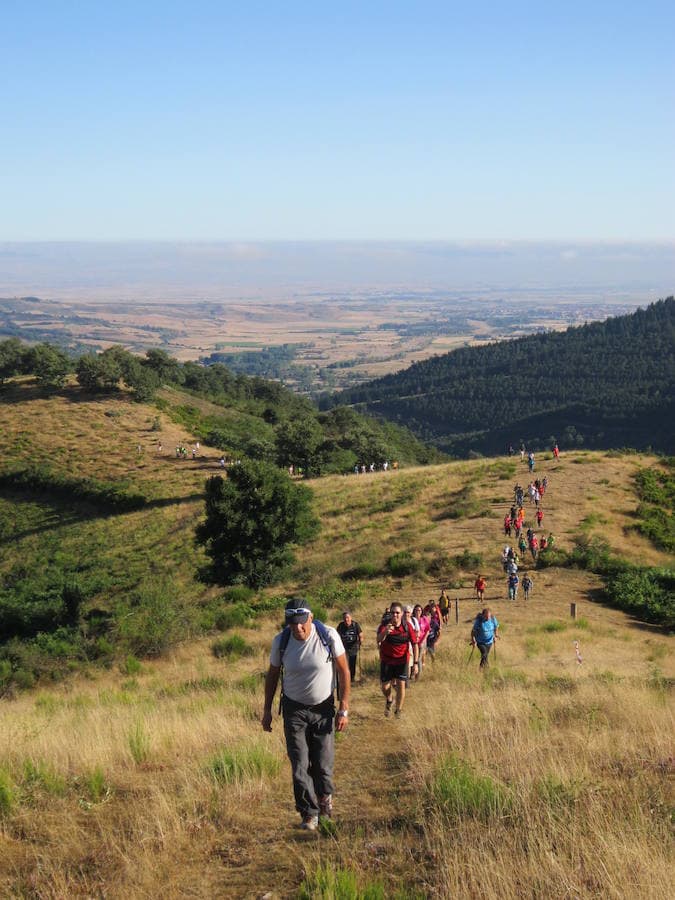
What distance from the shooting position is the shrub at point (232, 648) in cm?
1522

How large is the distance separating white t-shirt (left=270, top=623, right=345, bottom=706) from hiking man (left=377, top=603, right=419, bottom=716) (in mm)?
3454

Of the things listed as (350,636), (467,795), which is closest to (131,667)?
(350,636)

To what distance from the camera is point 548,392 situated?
404 ft

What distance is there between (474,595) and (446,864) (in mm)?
16805

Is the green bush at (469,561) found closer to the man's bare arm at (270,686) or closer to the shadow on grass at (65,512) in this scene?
the man's bare arm at (270,686)

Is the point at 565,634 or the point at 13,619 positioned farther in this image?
the point at 13,619

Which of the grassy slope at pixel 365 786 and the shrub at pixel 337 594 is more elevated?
the grassy slope at pixel 365 786

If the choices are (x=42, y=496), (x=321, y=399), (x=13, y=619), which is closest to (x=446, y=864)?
(x=13, y=619)

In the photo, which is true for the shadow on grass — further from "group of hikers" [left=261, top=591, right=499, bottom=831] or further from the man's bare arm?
"group of hikers" [left=261, top=591, right=499, bottom=831]

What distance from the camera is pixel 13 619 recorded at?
24062 mm

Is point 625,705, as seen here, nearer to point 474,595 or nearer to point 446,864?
point 446,864

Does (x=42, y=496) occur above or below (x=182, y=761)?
below

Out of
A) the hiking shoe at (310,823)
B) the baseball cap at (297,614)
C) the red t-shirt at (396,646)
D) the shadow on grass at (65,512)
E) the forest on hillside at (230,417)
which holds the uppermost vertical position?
the baseball cap at (297,614)

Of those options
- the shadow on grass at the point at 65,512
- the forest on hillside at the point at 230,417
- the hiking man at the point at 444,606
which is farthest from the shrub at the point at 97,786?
the forest on hillside at the point at 230,417
